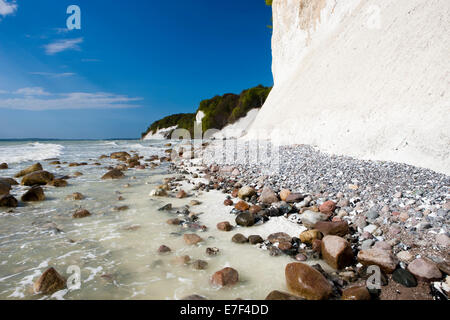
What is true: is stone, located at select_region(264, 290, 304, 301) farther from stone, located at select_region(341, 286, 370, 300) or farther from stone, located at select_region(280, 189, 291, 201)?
stone, located at select_region(280, 189, 291, 201)

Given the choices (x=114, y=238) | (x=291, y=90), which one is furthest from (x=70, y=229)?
(x=291, y=90)

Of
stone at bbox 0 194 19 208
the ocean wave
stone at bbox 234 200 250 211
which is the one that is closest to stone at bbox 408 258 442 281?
stone at bbox 234 200 250 211

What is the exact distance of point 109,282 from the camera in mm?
3105

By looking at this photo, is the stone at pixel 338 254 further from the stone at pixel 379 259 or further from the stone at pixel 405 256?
the stone at pixel 405 256

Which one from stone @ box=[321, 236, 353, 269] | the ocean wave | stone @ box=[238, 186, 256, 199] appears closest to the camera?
stone @ box=[321, 236, 353, 269]

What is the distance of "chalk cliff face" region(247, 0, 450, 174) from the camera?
6.85m

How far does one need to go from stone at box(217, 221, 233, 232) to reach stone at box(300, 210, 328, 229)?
1.49 m

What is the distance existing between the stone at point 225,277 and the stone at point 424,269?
2.29 m

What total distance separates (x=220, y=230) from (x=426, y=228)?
137 inches

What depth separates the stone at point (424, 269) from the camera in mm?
2783

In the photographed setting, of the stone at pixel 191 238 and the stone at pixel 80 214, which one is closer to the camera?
the stone at pixel 191 238

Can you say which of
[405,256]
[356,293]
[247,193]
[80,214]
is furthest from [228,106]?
[356,293]

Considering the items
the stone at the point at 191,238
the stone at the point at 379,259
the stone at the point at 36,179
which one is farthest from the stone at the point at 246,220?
the stone at the point at 36,179

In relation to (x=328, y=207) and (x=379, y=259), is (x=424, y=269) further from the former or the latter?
(x=328, y=207)
